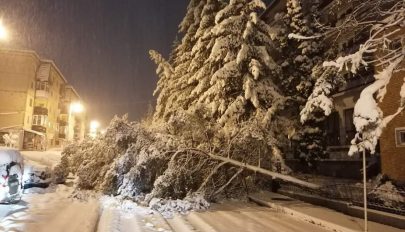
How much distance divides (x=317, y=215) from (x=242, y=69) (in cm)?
904

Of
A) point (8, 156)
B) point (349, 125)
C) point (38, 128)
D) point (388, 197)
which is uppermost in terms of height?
point (38, 128)

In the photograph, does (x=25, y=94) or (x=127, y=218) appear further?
(x=25, y=94)

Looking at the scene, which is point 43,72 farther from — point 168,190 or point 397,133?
point 397,133

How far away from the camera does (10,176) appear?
1135 cm

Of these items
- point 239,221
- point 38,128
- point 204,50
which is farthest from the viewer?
point 38,128

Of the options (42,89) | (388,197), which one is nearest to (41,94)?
(42,89)

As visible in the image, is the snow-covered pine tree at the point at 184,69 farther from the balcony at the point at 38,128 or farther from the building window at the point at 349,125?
the balcony at the point at 38,128

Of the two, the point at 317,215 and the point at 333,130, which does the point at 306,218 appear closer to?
the point at 317,215

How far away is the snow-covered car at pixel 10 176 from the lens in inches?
436

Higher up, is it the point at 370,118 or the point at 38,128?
Result: the point at 38,128

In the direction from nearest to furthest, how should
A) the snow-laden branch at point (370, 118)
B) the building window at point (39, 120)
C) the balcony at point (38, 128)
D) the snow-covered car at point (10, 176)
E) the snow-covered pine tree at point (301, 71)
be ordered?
the snow-laden branch at point (370, 118) → the snow-covered car at point (10, 176) → the snow-covered pine tree at point (301, 71) → the balcony at point (38, 128) → the building window at point (39, 120)

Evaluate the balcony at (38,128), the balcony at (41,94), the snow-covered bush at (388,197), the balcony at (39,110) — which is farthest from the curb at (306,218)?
the balcony at (41,94)

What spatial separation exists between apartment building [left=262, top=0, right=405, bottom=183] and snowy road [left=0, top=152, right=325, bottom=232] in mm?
5620

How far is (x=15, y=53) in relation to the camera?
45875mm
